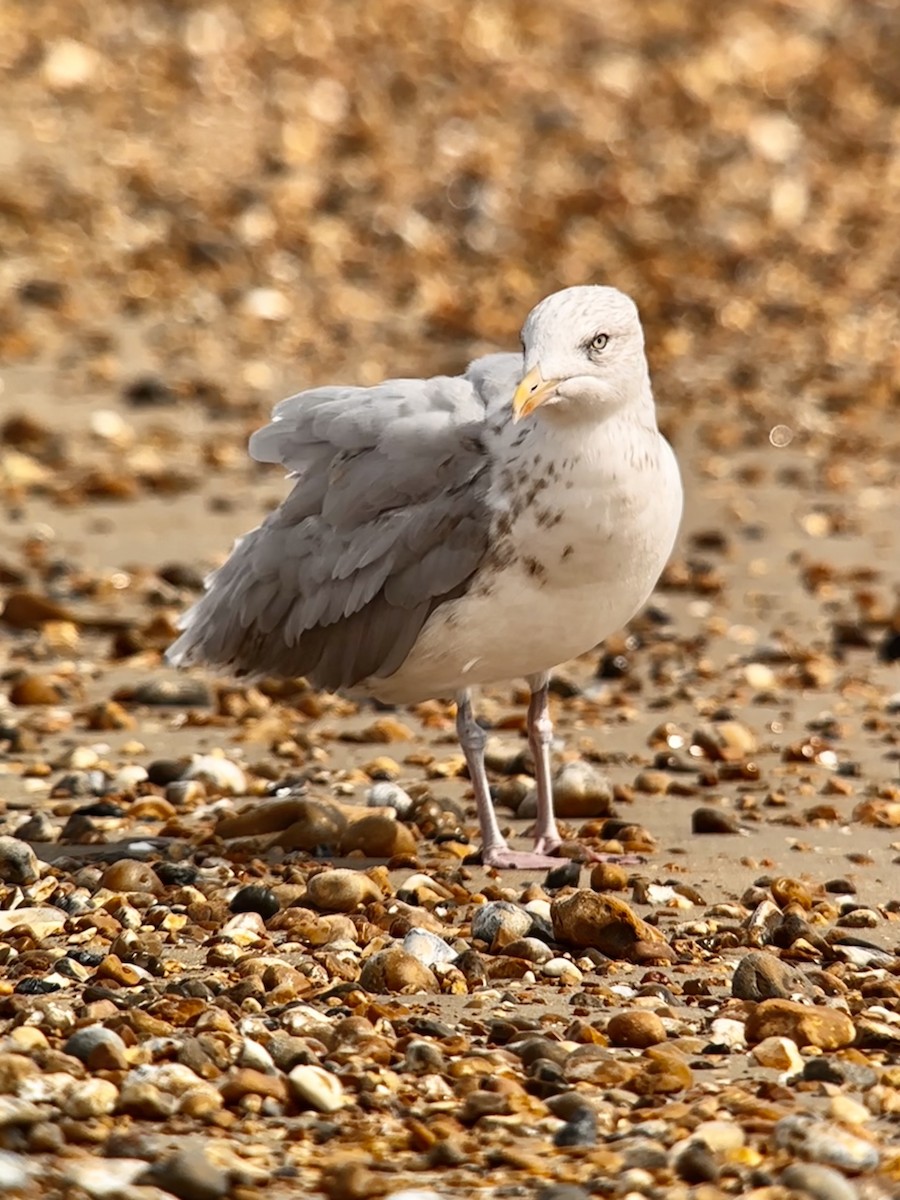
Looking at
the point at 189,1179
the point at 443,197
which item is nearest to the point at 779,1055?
the point at 189,1179

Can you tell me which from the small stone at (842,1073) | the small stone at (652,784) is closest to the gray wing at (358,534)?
the small stone at (652,784)

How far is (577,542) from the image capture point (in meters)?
5.11

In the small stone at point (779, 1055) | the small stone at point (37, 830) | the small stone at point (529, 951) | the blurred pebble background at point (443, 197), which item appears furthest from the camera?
the blurred pebble background at point (443, 197)

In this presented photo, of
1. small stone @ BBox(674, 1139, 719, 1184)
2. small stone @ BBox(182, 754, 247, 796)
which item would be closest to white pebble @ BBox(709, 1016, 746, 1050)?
small stone @ BBox(674, 1139, 719, 1184)

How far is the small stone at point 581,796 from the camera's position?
5.87 m

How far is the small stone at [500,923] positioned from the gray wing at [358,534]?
0.83 meters

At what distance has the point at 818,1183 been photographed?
3410 mm

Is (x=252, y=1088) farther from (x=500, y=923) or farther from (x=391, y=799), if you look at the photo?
(x=391, y=799)

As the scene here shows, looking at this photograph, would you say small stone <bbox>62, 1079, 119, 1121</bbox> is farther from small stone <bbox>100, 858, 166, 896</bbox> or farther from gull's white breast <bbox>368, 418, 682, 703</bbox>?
gull's white breast <bbox>368, 418, 682, 703</bbox>

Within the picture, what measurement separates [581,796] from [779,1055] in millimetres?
1894

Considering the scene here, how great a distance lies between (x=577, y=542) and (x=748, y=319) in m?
6.47

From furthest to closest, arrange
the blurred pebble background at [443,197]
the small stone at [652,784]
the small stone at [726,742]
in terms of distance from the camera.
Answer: the blurred pebble background at [443,197]
the small stone at [726,742]
the small stone at [652,784]

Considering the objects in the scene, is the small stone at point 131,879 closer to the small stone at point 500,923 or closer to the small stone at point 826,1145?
the small stone at point 500,923

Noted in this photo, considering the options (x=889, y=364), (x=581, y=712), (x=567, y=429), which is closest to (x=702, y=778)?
(x=581, y=712)
